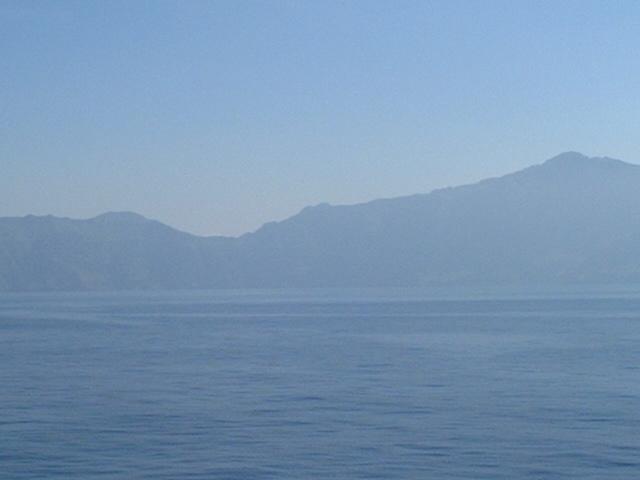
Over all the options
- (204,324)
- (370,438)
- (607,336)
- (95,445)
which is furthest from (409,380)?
(204,324)

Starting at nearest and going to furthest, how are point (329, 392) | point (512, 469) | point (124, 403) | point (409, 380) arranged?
point (512, 469) → point (124, 403) → point (329, 392) → point (409, 380)

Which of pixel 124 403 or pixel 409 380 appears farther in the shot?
pixel 409 380

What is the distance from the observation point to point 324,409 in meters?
31.3

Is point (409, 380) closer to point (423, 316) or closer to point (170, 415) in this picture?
point (170, 415)

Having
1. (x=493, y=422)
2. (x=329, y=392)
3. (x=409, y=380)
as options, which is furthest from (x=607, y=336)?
(x=493, y=422)

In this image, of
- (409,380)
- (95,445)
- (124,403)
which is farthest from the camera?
(409,380)

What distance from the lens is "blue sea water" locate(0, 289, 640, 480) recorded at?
23219 mm

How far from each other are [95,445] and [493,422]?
1001cm

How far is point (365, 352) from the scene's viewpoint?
53.4m

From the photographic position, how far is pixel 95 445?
25.6 m

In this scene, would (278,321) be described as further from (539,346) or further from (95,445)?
(95,445)

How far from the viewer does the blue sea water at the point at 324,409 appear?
2322cm

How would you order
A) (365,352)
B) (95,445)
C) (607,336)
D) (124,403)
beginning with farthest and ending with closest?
(607,336) → (365,352) → (124,403) → (95,445)

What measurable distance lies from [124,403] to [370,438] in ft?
32.2
